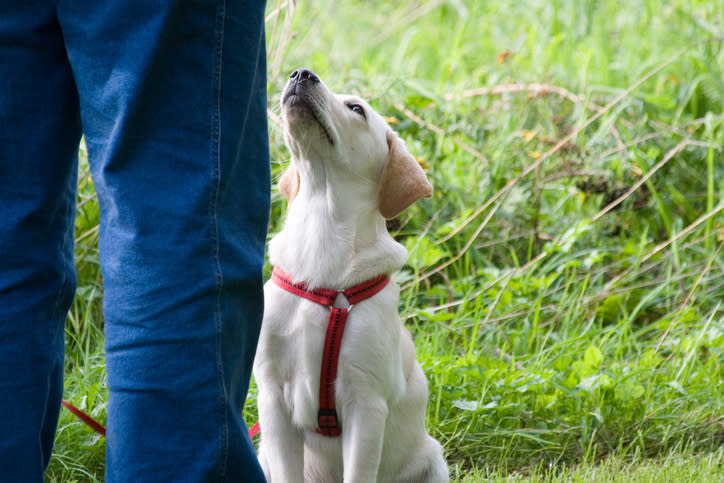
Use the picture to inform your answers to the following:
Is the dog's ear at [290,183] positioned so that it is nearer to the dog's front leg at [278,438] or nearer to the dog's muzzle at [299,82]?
the dog's muzzle at [299,82]

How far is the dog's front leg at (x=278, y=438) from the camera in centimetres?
235

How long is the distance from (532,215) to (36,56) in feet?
10.2

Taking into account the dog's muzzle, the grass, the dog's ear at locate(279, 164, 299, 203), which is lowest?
the grass

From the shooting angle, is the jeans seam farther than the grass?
No

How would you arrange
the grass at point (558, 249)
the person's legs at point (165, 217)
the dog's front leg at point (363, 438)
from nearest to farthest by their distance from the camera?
1. the person's legs at point (165, 217)
2. the dog's front leg at point (363, 438)
3. the grass at point (558, 249)

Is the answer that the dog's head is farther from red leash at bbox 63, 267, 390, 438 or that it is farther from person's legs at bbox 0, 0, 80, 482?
person's legs at bbox 0, 0, 80, 482

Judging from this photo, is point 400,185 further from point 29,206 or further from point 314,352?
point 29,206

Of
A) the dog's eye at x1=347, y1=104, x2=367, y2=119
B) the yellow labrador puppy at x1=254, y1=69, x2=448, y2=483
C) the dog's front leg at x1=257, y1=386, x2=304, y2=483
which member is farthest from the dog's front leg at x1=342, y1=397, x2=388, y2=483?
the dog's eye at x1=347, y1=104, x2=367, y2=119

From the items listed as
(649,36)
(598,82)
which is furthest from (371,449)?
(649,36)

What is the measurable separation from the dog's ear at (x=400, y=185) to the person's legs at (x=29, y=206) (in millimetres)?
1120

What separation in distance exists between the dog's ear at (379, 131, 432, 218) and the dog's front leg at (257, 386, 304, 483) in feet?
2.06

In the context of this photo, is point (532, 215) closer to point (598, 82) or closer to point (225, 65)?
point (598, 82)

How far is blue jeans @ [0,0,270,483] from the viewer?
1.38 m

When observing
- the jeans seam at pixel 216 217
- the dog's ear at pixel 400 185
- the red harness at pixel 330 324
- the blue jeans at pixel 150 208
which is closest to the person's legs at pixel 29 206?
the blue jeans at pixel 150 208
